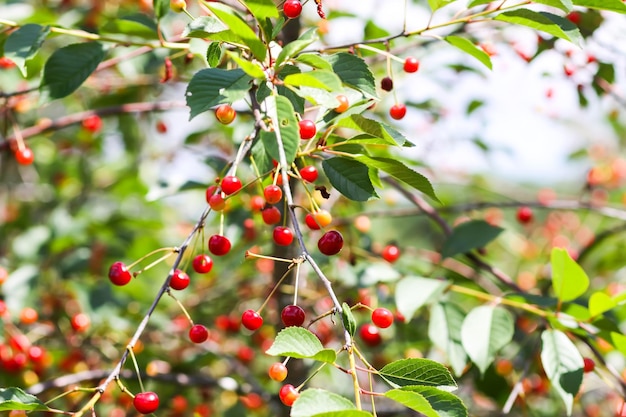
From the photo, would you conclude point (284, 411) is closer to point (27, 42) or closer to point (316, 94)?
point (316, 94)

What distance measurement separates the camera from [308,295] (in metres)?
2.51

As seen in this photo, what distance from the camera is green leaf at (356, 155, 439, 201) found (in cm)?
128

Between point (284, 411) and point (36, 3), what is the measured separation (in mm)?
2985

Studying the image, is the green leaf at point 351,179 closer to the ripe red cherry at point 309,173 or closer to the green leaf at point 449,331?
the ripe red cherry at point 309,173

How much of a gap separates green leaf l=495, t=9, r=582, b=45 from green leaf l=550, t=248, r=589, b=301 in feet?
1.75

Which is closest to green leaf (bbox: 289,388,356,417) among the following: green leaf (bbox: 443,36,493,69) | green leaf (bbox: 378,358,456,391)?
green leaf (bbox: 378,358,456,391)

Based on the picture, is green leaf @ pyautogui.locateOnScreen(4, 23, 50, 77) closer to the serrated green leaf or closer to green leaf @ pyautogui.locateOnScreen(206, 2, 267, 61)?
green leaf @ pyautogui.locateOnScreen(206, 2, 267, 61)

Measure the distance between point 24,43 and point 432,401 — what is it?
1.22 metres

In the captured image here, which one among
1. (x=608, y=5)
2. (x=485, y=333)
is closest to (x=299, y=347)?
(x=485, y=333)

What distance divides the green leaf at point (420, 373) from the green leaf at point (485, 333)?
54cm

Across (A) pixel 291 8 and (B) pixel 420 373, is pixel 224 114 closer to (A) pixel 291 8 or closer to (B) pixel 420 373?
(A) pixel 291 8

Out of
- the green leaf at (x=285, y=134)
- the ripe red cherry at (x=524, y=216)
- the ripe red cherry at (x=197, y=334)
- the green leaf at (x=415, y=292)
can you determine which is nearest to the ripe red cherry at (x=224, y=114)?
the green leaf at (x=285, y=134)

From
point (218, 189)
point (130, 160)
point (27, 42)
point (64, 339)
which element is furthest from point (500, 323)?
point (130, 160)

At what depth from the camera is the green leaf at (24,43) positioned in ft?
4.69
